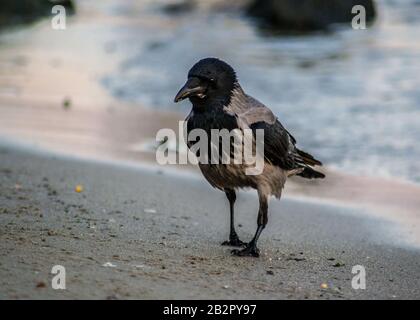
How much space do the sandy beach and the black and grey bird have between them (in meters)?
0.53

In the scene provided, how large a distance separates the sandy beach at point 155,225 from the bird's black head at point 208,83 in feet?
3.63

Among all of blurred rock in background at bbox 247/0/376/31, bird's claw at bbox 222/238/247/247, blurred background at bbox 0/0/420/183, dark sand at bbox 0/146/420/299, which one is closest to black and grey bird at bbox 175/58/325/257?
bird's claw at bbox 222/238/247/247

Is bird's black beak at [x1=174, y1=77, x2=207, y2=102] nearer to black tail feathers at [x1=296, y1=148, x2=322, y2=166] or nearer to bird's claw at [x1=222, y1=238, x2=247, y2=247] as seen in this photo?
black tail feathers at [x1=296, y1=148, x2=322, y2=166]

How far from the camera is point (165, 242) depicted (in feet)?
19.2

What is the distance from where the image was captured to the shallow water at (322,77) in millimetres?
9844

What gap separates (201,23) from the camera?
23969 mm

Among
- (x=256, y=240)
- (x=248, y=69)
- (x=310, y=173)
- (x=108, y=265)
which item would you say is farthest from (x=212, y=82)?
(x=248, y=69)

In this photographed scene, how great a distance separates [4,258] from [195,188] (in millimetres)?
3511

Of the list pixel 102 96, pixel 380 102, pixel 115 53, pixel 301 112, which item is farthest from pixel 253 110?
pixel 115 53

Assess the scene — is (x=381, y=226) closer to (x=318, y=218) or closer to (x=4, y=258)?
(x=318, y=218)

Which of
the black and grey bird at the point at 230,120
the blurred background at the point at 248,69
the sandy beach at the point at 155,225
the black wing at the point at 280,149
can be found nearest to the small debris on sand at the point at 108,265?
the sandy beach at the point at 155,225

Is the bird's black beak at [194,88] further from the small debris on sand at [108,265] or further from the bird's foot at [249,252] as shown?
the small debris on sand at [108,265]

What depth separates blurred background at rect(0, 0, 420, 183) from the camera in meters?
10.3

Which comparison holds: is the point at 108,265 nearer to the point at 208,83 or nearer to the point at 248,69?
the point at 208,83
